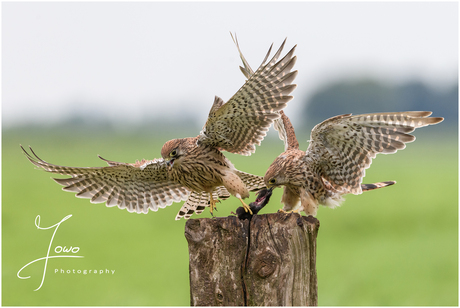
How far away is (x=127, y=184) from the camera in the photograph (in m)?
4.91

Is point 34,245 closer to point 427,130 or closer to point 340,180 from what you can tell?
point 340,180

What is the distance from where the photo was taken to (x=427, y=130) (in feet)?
131

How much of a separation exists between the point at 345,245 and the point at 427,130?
1137 inches

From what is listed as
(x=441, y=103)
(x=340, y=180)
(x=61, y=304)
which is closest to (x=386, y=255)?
(x=61, y=304)

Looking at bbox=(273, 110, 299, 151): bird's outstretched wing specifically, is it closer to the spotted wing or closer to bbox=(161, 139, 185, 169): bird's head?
the spotted wing

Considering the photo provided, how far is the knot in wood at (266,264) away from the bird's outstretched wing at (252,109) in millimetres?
1428

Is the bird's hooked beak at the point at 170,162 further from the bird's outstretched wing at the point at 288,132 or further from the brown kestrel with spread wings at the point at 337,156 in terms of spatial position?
the bird's outstretched wing at the point at 288,132

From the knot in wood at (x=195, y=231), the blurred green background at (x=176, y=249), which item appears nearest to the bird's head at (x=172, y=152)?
the knot in wood at (x=195, y=231)

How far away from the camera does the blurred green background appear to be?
9633 mm

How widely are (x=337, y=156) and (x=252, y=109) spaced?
35.6 inches

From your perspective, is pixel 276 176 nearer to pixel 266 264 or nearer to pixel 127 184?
pixel 266 264

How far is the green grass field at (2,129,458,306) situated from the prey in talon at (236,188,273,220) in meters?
3.24

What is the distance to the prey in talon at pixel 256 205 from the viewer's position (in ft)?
11.6

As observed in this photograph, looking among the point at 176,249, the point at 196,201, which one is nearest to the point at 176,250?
the point at 176,249
